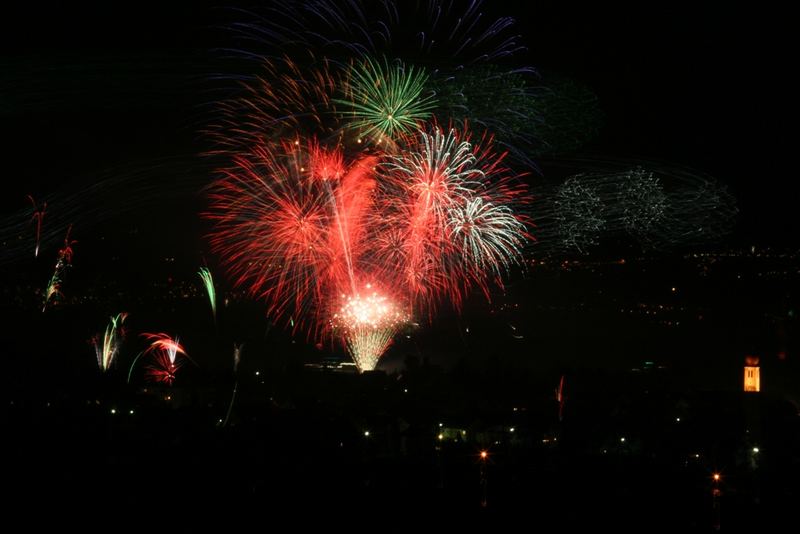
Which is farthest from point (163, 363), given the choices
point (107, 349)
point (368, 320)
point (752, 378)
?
point (752, 378)

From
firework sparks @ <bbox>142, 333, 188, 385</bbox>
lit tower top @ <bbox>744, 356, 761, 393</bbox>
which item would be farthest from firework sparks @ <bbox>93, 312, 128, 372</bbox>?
lit tower top @ <bbox>744, 356, 761, 393</bbox>

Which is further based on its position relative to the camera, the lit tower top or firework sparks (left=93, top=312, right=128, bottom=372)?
the lit tower top

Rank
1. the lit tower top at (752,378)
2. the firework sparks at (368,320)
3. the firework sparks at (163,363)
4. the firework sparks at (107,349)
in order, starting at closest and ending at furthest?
1. the firework sparks at (368,320)
2. the firework sparks at (107,349)
3. the firework sparks at (163,363)
4. the lit tower top at (752,378)

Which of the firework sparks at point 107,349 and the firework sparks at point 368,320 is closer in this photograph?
the firework sparks at point 368,320

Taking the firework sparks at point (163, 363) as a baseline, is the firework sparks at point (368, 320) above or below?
above

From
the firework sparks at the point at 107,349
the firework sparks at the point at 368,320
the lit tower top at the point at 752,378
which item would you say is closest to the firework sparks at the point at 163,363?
the firework sparks at the point at 107,349

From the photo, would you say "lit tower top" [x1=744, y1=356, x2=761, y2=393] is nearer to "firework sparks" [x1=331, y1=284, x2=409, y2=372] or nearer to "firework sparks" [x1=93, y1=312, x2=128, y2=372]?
"firework sparks" [x1=331, y1=284, x2=409, y2=372]

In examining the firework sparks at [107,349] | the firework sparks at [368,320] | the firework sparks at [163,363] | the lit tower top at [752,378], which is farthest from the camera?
the lit tower top at [752,378]

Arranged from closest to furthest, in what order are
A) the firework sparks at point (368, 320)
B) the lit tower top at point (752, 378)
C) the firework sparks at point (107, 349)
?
1. the firework sparks at point (368, 320)
2. the firework sparks at point (107, 349)
3. the lit tower top at point (752, 378)

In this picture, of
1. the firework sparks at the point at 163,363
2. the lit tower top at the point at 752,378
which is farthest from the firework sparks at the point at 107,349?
the lit tower top at the point at 752,378

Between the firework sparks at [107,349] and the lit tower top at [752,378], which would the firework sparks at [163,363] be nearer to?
the firework sparks at [107,349]

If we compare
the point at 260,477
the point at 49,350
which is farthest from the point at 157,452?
the point at 49,350
